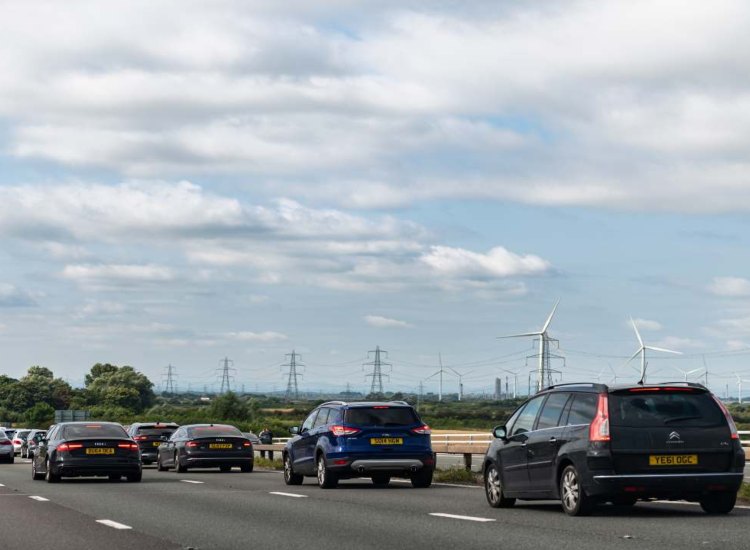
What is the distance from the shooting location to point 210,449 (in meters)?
35.2

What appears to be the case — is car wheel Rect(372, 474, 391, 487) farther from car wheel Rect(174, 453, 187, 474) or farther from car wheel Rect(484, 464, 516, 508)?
car wheel Rect(174, 453, 187, 474)

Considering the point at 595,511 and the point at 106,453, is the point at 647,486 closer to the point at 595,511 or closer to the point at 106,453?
the point at 595,511

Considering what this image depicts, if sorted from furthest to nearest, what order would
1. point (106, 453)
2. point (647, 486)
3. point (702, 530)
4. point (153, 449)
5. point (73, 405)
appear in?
point (73, 405)
point (153, 449)
point (106, 453)
point (647, 486)
point (702, 530)

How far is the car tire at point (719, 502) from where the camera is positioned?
1664 centimetres

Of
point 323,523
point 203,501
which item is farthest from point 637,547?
point 203,501

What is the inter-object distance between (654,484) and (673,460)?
358 mm

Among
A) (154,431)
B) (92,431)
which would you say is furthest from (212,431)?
(154,431)

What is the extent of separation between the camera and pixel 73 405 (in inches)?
7136

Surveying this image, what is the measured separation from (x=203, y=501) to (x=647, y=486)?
25.8ft

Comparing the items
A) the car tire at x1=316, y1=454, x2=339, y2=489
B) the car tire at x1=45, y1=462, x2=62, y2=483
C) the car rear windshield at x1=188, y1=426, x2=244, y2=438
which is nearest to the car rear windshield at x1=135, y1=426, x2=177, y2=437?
the car rear windshield at x1=188, y1=426, x2=244, y2=438

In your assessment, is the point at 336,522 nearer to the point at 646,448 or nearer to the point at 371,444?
the point at 646,448

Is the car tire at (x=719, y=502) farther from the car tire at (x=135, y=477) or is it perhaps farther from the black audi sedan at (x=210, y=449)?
the black audi sedan at (x=210, y=449)

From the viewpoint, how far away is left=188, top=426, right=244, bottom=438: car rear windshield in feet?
117

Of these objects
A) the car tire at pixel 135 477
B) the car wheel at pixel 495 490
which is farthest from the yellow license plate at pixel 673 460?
the car tire at pixel 135 477
